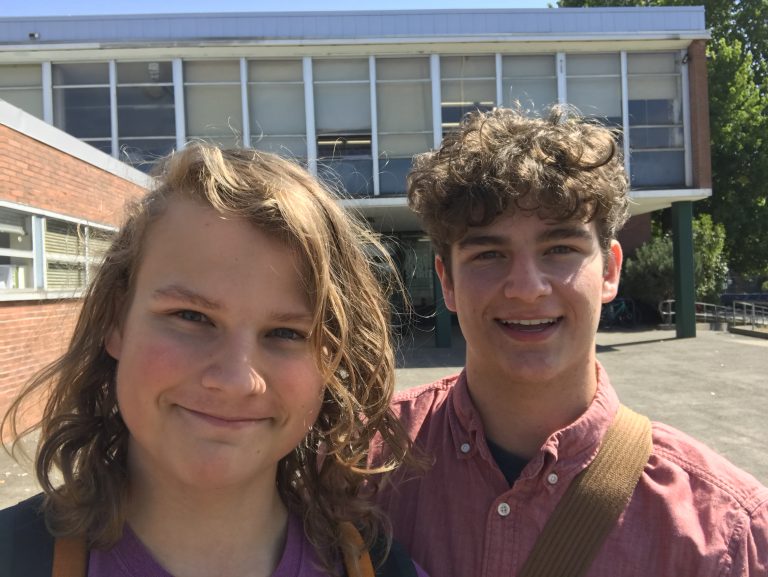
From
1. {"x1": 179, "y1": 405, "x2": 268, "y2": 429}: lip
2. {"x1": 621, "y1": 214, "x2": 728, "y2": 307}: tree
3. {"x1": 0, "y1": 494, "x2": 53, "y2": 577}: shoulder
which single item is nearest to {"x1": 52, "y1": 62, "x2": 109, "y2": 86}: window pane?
{"x1": 0, "y1": 494, "x2": 53, "y2": 577}: shoulder

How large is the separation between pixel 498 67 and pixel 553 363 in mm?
14427

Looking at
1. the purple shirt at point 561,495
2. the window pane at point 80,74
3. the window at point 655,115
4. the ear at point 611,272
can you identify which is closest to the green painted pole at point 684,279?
the window at point 655,115

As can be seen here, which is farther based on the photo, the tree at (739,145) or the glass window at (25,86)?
the tree at (739,145)

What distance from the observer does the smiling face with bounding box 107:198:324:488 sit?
1.19 meters

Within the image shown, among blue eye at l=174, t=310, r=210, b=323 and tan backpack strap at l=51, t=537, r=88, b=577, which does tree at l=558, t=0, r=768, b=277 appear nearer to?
blue eye at l=174, t=310, r=210, b=323

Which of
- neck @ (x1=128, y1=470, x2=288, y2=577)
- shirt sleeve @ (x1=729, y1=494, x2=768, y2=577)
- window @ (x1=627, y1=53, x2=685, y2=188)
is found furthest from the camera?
window @ (x1=627, y1=53, x2=685, y2=188)

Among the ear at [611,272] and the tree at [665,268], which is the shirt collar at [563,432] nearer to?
the ear at [611,272]

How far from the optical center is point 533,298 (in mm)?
1695

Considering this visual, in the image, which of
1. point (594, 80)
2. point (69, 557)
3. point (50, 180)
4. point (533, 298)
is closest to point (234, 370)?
point (69, 557)

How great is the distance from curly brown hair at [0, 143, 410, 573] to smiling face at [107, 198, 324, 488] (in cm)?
5

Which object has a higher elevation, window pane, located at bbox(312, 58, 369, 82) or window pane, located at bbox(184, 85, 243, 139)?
window pane, located at bbox(312, 58, 369, 82)

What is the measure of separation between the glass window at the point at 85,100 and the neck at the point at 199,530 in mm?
14572

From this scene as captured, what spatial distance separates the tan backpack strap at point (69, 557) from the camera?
1.17 metres

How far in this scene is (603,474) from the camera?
1.58 metres
